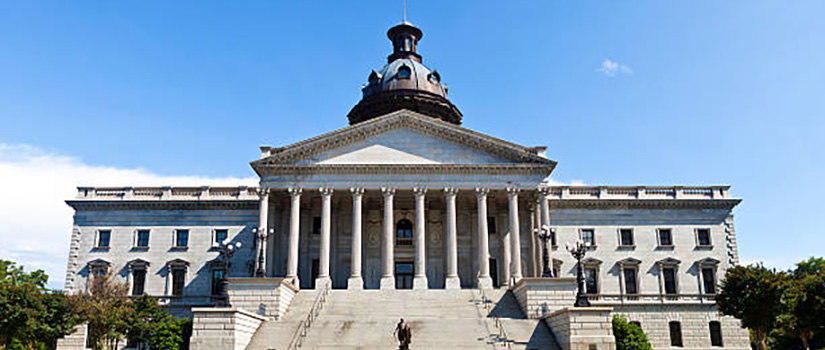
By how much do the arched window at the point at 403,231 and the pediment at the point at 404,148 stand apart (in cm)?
684

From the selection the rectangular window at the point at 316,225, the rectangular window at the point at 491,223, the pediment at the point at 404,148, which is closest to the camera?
the pediment at the point at 404,148

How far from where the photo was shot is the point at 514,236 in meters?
43.3

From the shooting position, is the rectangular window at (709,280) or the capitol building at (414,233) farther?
the rectangular window at (709,280)

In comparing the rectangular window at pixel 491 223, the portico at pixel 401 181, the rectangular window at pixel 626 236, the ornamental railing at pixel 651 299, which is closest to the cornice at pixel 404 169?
the portico at pixel 401 181

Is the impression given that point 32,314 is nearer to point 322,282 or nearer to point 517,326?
point 322,282

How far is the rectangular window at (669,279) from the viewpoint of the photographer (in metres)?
48.5

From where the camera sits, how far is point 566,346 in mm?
28031

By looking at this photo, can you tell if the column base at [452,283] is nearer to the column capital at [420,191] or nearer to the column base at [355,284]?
the column base at [355,284]

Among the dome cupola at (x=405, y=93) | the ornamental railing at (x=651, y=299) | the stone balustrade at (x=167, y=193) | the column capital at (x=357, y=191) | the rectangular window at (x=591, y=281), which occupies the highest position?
the dome cupola at (x=405, y=93)

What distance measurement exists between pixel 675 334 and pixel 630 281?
15.7 feet

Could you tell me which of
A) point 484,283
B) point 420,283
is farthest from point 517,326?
point 420,283

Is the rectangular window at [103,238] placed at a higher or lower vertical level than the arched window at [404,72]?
lower

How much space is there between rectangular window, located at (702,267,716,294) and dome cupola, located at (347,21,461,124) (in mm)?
24457

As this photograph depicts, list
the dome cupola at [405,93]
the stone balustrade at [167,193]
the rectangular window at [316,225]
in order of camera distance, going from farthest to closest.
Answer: the dome cupola at [405,93], the stone balustrade at [167,193], the rectangular window at [316,225]
